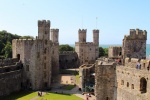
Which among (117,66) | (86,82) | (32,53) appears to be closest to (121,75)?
(117,66)

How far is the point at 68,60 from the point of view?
3625 inches

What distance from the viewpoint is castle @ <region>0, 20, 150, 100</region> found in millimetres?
32594

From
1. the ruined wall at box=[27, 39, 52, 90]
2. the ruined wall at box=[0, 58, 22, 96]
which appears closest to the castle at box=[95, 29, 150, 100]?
the ruined wall at box=[0, 58, 22, 96]

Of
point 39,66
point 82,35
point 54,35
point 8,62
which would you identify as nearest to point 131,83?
point 39,66

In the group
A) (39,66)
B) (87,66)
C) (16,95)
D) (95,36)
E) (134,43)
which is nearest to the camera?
(134,43)

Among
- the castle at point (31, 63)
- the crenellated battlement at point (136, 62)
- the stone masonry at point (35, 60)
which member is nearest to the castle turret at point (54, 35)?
the castle at point (31, 63)

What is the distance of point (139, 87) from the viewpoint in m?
30.8

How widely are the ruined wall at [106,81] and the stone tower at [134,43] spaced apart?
265 inches

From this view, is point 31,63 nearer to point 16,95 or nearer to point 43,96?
point 16,95

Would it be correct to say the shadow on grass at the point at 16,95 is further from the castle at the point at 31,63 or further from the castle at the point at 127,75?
the castle at the point at 127,75

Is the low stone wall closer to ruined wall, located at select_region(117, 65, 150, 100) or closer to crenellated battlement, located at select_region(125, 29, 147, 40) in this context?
crenellated battlement, located at select_region(125, 29, 147, 40)

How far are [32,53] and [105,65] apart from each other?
91.7 feet

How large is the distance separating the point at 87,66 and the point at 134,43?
22.8m

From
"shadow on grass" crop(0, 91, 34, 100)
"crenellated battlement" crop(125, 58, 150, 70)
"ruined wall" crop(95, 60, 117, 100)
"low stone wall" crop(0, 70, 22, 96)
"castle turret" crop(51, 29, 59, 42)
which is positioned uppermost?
"castle turret" crop(51, 29, 59, 42)
